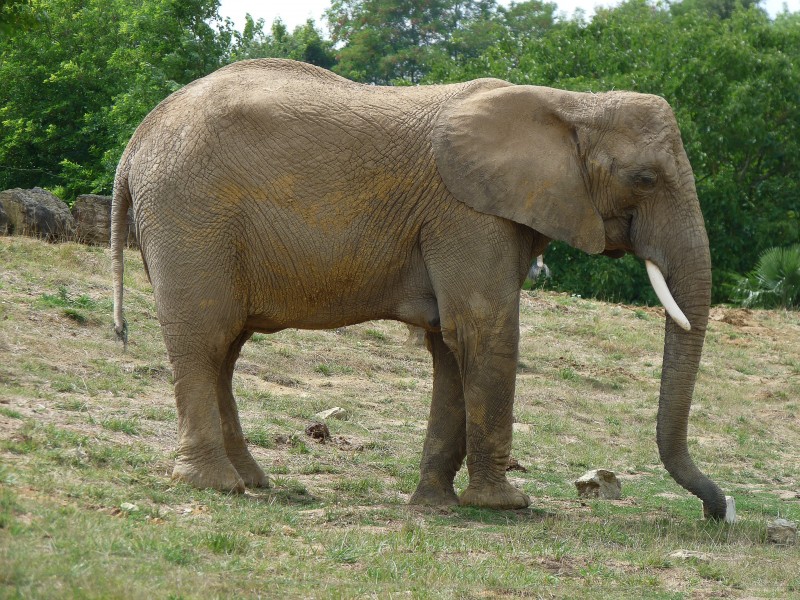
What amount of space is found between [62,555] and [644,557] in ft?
12.0

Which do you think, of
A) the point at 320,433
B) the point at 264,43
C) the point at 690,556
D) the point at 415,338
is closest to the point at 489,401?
the point at 690,556

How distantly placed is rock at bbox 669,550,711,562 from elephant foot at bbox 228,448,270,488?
3.16 metres

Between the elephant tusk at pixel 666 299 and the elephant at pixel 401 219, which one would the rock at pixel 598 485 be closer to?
the elephant at pixel 401 219

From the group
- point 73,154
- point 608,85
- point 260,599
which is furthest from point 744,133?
point 260,599

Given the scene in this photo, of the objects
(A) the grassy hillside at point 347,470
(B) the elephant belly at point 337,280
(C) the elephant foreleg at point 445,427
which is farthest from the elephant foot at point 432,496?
(B) the elephant belly at point 337,280

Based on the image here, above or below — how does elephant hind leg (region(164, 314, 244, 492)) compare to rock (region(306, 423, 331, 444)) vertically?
above

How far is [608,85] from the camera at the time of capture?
30.0 m

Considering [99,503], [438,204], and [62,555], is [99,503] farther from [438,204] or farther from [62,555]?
[438,204]

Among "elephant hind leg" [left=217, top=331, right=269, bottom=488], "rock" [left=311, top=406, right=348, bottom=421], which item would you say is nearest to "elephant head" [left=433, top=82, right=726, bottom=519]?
"elephant hind leg" [left=217, top=331, right=269, bottom=488]

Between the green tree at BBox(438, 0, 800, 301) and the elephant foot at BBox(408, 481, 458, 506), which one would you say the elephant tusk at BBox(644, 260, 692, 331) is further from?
the green tree at BBox(438, 0, 800, 301)

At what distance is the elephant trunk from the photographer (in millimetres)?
8570

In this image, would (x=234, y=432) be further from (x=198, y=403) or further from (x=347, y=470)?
(x=347, y=470)

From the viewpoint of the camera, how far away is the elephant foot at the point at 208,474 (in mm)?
8406

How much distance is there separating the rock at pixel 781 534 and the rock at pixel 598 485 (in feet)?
6.47
